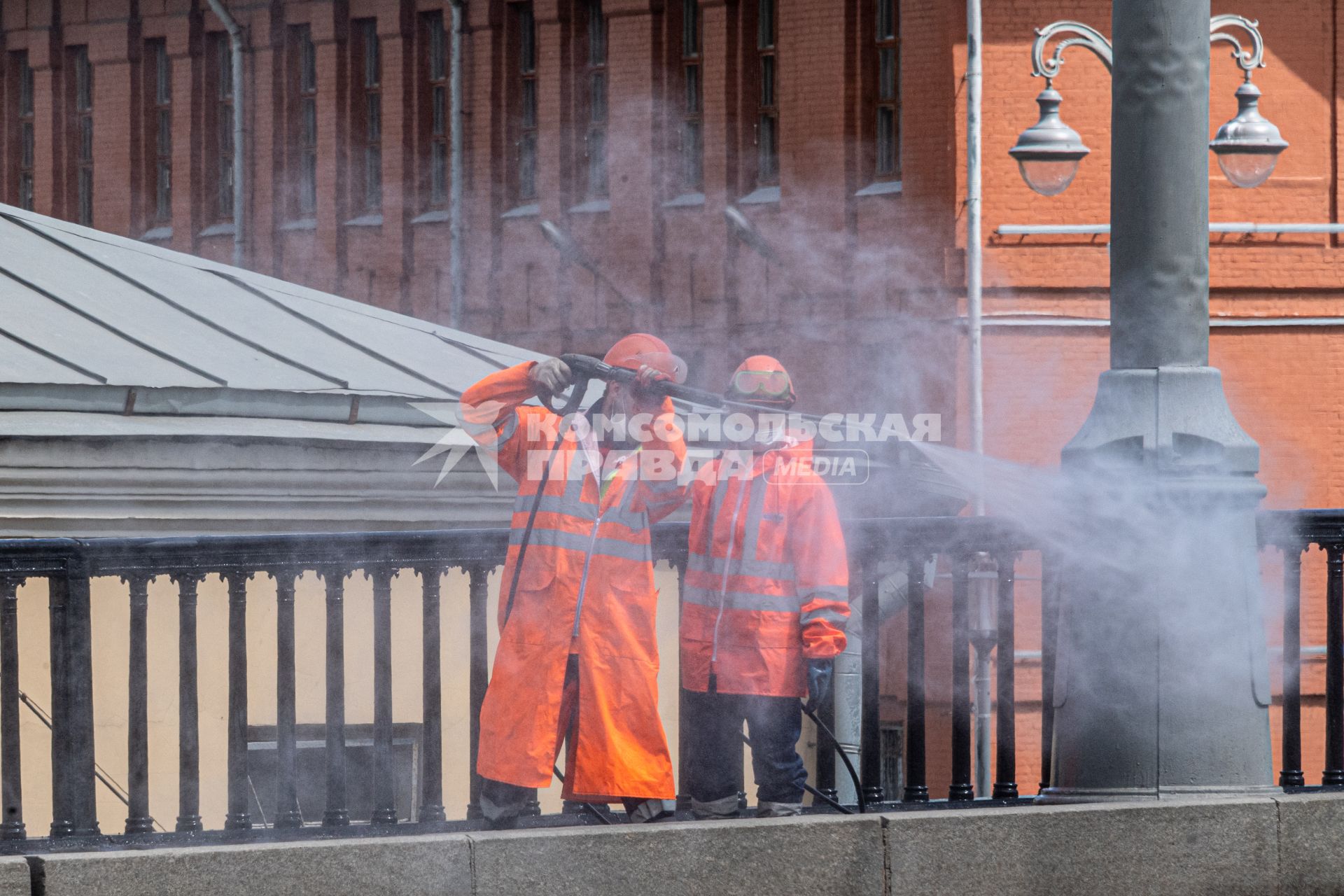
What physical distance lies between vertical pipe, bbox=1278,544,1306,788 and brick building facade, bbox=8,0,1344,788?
956 centimetres

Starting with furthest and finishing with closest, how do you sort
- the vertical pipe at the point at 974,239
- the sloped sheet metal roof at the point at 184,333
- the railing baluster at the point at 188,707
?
the vertical pipe at the point at 974,239 < the sloped sheet metal roof at the point at 184,333 < the railing baluster at the point at 188,707

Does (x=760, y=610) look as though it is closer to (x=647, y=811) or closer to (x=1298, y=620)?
(x=647, y=811)

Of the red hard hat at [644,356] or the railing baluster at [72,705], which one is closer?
the railing baluster at [72,705]

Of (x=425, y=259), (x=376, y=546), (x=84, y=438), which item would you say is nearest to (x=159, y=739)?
(x=84, y=438)

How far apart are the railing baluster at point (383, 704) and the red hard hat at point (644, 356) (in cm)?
99

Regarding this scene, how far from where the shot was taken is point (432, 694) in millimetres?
6020

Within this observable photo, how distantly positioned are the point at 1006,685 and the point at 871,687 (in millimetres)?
510

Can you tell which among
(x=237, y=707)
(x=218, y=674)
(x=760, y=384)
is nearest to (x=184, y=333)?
(x=218, y=674)

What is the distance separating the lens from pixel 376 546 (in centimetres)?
590

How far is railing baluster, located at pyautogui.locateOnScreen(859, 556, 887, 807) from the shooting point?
6.16m

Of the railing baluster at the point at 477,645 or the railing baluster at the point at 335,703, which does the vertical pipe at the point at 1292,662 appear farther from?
the railing baluster at the point at 335,703

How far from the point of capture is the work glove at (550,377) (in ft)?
19.4

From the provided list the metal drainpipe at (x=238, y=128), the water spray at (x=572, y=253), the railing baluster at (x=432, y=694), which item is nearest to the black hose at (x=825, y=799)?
the railing baluster at (x=432, y=694)

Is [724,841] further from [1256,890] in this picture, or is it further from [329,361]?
[329,361]
